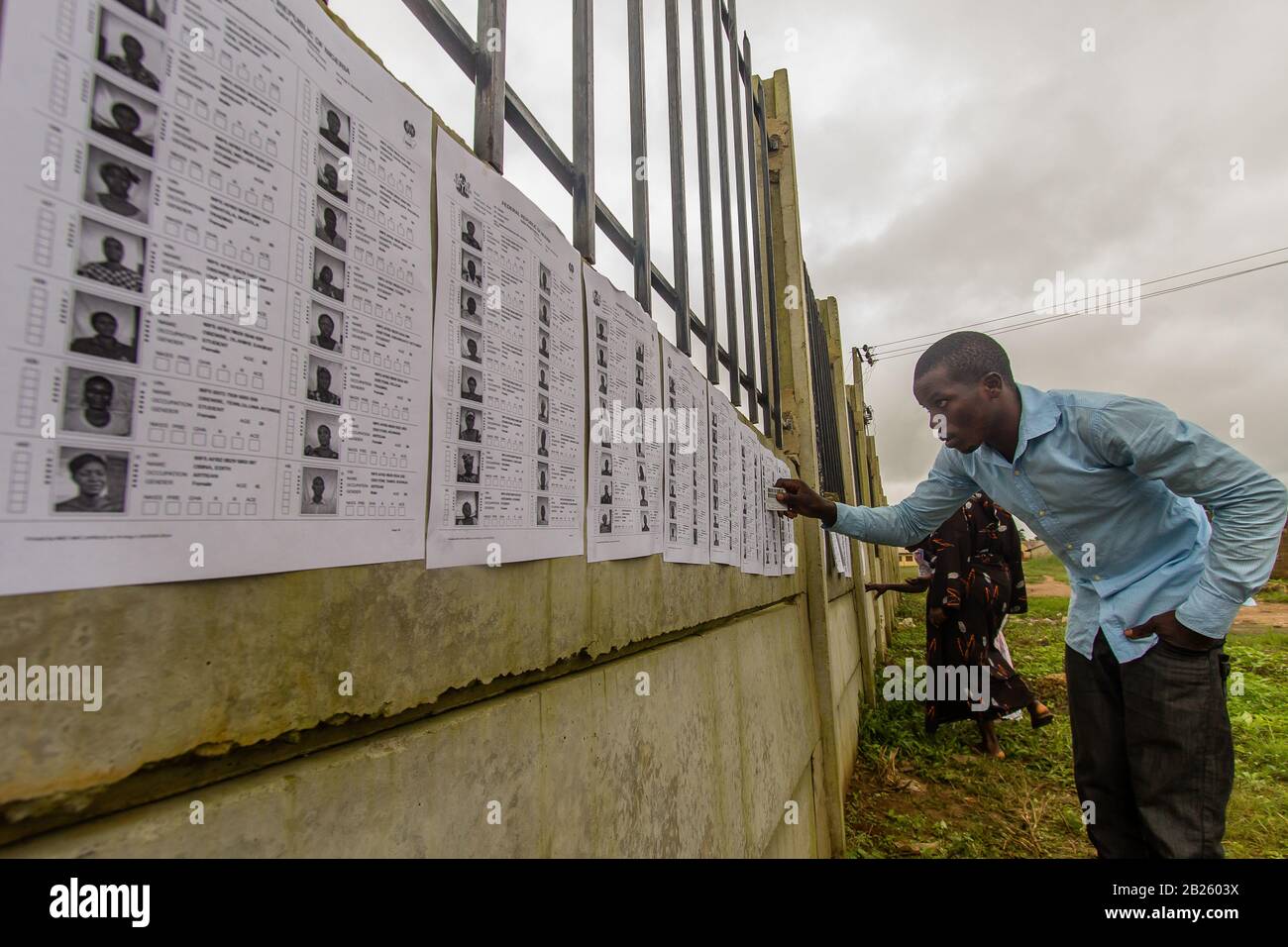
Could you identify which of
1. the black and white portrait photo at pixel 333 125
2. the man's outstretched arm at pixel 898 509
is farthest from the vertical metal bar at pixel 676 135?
the black and white portrait photo at pixel 333 125

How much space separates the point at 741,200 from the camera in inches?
120

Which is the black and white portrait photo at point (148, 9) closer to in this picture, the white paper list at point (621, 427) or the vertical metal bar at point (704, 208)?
the white paper list at point (621, 427)

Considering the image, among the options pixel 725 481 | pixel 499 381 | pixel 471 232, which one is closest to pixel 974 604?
pixel 725 481

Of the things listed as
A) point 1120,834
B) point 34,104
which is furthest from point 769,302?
point 34,104

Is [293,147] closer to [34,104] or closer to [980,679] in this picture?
[34,104]

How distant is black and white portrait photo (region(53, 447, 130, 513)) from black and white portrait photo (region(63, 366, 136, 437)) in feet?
0.06

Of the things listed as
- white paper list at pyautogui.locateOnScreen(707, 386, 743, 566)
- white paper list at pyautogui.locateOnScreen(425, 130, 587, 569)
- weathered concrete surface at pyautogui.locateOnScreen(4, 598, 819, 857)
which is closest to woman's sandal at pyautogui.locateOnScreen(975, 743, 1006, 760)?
weathered concrete surface at pyautogui.locateOnScreen(4, 598, 819, 857)

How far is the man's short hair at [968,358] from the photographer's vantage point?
1.95m

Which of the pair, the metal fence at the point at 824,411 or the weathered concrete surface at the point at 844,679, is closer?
the weathered concrete surface at the point at 844,679

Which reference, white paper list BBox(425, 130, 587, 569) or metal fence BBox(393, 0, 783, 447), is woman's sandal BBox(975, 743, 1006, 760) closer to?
metal fence BBox(393, 0, 783, 447)

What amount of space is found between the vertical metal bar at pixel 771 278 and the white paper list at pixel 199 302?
9.68 feet

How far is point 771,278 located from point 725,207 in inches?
37.0

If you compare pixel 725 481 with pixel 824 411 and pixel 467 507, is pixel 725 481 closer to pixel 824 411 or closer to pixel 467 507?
pixel 467 507

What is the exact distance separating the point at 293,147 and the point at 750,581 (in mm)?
2015
